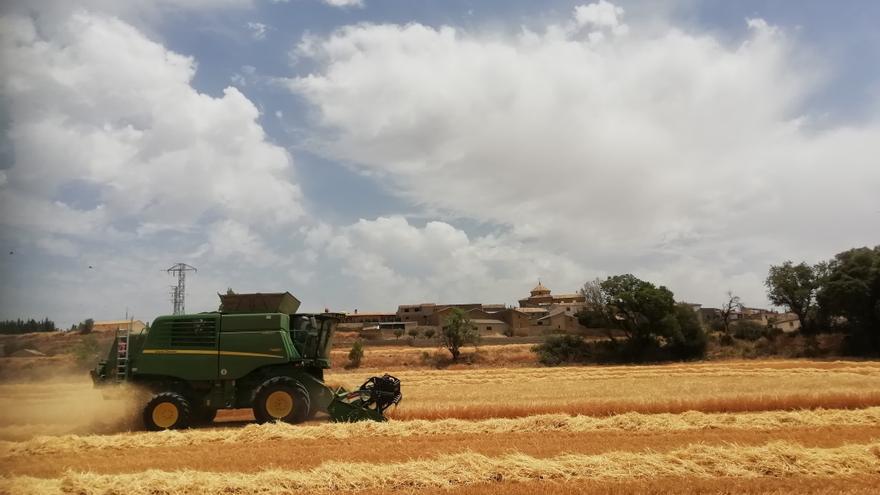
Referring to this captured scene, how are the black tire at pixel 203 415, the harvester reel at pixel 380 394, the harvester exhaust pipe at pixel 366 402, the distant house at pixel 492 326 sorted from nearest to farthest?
1. the harvester exhaust pipe at pixel 366 402
2. the black tire at pixel 203 415
3. the harvester reel at pixel 380 394
4. the distant house at pixel 492 326

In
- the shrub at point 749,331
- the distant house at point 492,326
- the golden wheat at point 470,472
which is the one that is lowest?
the golden wheat at point 470,472

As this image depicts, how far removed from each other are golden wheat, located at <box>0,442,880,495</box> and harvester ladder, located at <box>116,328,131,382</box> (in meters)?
5.80

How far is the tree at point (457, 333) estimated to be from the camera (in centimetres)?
5400

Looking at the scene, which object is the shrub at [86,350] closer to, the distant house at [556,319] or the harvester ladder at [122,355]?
the harvester ladder at [122,355]

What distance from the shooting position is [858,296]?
49094mm

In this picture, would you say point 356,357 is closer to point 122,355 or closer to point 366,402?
point 122,355

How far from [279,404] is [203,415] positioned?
2.30m

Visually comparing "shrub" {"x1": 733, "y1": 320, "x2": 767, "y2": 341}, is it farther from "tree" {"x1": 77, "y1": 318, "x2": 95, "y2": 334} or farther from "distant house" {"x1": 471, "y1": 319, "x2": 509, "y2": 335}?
"tree" {"x1": 77, "y1": 318, "x2": 95, "y2": 334}

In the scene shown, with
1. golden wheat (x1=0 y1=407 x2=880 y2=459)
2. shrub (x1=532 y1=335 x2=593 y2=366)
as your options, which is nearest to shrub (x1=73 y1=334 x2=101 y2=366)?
golden wheat (x1=0 y1=407 x2=880 y2=459)

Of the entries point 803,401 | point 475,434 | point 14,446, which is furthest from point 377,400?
point 803,401

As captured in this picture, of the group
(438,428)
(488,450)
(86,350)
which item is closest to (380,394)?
(438,428)

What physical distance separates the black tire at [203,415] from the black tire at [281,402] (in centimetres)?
144

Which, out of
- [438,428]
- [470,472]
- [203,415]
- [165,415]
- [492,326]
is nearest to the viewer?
[470,472]

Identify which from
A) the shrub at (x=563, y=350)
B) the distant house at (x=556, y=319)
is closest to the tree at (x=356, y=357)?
the shrub at (x=563, y=350)
